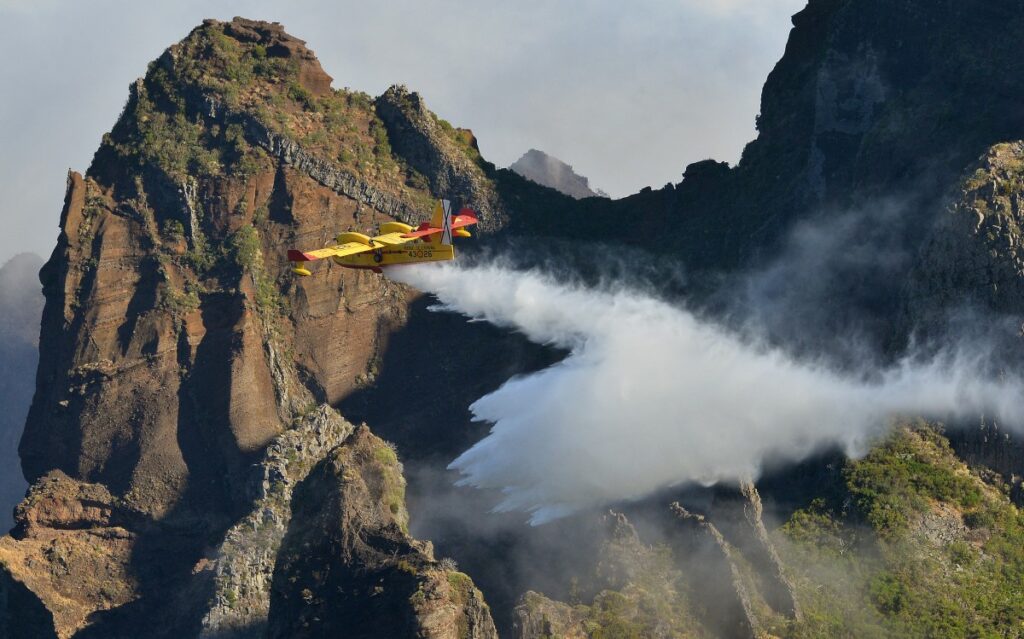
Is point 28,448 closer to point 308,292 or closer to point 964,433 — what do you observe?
point 308,292

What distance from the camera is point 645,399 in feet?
396

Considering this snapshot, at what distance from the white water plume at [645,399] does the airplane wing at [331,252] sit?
10.9m

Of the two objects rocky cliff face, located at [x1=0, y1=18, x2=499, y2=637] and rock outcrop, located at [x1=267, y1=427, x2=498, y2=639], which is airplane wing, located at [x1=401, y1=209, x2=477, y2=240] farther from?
rock outcrop, located at [x1=267, y1=427, x2=498, y2=639]

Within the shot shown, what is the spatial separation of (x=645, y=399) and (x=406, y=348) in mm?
18227

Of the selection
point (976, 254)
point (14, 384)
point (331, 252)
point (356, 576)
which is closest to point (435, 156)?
point (331, 252)

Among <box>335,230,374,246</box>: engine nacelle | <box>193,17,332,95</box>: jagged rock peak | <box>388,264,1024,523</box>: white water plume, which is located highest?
<box>193,17,332,95</box>: jagged rock peak

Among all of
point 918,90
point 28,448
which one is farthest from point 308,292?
point 918,90

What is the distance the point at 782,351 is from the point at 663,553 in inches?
844

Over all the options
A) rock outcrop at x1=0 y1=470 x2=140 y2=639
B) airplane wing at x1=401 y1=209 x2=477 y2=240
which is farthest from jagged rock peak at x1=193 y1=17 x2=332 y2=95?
rock outcrop at x1=0 y1=470 x2=140 y2=639

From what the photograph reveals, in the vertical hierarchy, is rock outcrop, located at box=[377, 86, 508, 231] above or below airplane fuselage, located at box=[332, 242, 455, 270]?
above

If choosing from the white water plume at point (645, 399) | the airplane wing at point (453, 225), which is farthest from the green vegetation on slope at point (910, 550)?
the airplane wing at point (453, 225)

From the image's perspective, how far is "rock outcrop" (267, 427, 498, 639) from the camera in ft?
318

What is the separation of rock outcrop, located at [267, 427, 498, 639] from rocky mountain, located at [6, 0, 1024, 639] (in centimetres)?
21

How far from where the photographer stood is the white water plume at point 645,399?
370 feet
